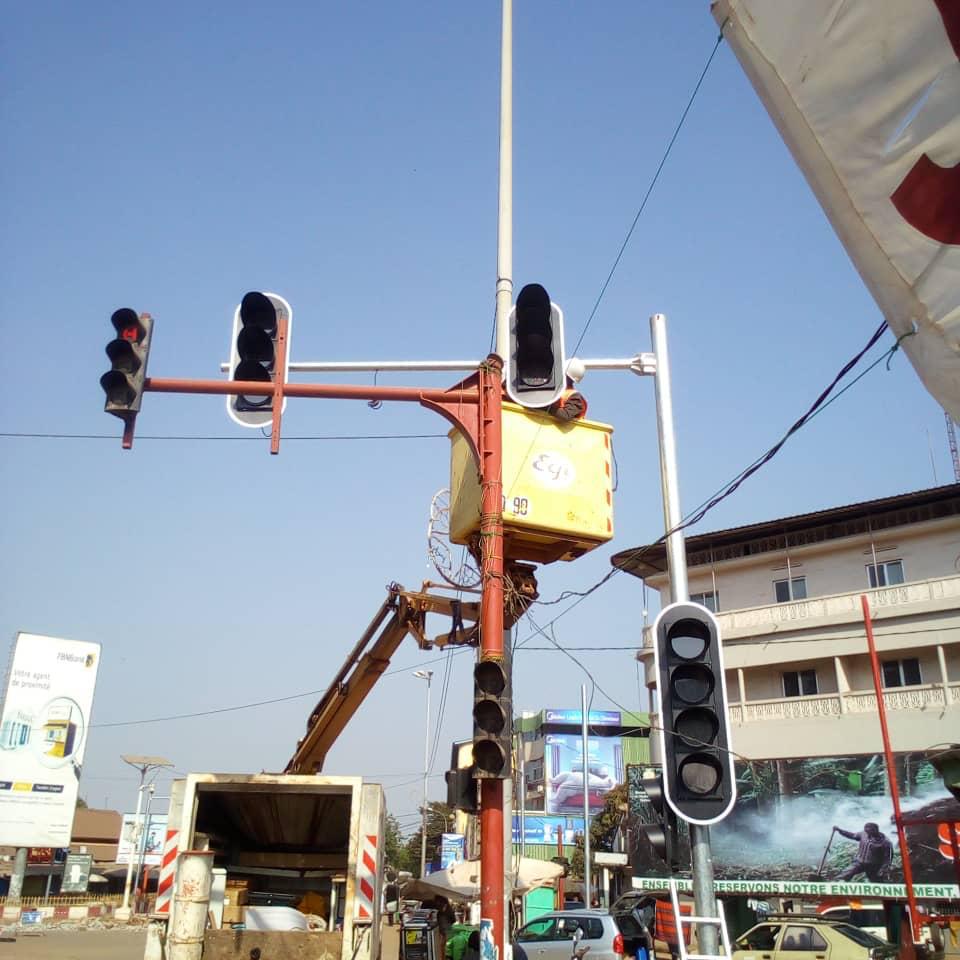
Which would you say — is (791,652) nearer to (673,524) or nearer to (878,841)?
(878,841)

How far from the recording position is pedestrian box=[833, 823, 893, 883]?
85.6 feet

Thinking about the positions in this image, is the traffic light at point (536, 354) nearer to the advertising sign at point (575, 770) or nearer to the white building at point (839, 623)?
the white building at point (839, 623)

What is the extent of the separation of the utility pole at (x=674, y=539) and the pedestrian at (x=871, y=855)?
22.5m

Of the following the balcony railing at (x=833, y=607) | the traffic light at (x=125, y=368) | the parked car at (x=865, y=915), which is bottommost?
the parked car at (x=865, y=915)

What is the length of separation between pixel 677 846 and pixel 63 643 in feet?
143

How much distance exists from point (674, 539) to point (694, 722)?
6.20ft

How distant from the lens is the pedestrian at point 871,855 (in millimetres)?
Answer: 26077

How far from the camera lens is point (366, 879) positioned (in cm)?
945

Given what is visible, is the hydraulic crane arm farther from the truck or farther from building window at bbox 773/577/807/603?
building window at bbox 773/577/807/603

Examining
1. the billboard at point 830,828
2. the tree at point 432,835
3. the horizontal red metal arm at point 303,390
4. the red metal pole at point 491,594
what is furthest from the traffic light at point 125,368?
the tree at point 432,835

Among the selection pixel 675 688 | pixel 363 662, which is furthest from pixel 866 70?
pixel 363 662

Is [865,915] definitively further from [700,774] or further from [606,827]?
[606,827]

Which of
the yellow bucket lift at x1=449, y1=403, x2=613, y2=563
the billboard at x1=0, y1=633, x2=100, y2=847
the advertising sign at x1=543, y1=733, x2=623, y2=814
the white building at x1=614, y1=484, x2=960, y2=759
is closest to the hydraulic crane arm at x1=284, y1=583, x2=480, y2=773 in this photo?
the yellow bucket lift at x1=449, y1=403, x2=613, y2=563

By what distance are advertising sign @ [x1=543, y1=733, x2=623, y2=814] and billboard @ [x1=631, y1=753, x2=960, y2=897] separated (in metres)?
48.2
